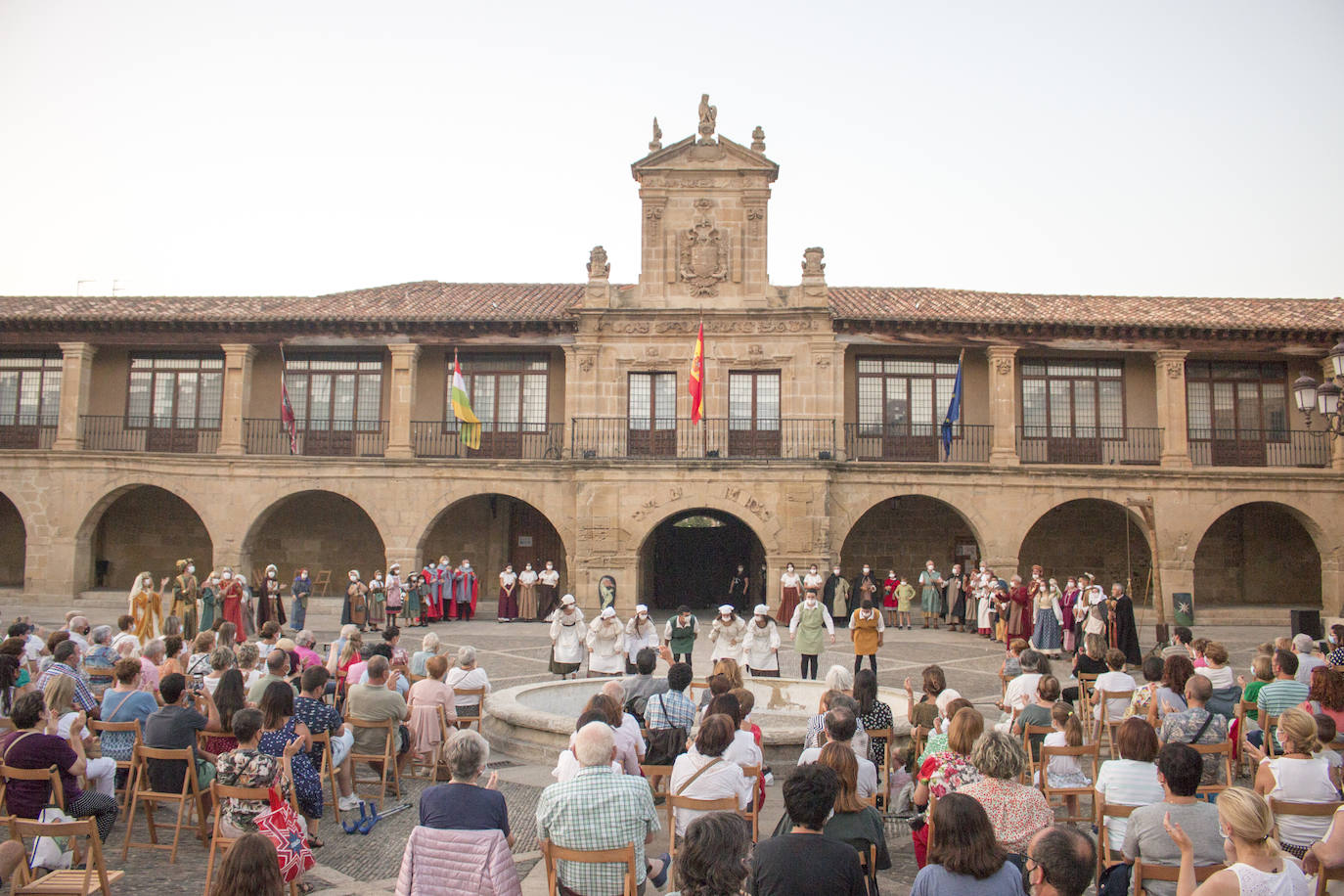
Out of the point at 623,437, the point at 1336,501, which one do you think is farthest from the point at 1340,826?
the point at 1336,501

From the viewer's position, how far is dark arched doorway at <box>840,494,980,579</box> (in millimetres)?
26625

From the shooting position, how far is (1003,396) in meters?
24.6

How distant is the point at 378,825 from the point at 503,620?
1661 cm

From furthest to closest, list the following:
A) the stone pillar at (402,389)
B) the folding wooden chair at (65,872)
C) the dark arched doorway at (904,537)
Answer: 1. the dark arched doorway at (904,537)
2. the stone pillar at (402,389)
3. the folding wooden chair at (65,872)

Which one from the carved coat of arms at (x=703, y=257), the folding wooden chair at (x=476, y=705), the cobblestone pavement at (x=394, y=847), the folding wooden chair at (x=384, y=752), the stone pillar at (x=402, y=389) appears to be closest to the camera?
the cobblestone pavement at (x=394, y=847)

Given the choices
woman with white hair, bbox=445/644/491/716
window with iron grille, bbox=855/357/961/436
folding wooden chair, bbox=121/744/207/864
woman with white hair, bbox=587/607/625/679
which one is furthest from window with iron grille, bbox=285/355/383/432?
folding wooden chair, bbox=121/744/207/864

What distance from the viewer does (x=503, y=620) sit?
2395 centimetres

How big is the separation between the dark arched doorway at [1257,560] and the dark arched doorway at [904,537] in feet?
20.5

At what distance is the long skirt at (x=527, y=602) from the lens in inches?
940

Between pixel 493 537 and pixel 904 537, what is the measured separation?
36.6ft

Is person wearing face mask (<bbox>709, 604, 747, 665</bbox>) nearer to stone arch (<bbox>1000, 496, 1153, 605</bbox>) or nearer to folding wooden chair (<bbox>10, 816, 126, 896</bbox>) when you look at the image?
folding wooden chair (<bbox>10, 816, 126, 896</bbox>)

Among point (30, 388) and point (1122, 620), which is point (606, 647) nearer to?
point (1122, 620)

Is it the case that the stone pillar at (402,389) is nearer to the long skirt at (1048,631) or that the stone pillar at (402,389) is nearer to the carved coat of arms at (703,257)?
the carved coat of arms at (703,257)

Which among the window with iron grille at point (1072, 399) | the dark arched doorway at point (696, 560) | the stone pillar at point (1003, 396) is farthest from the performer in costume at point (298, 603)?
the window with iron grille at point (1072, 399)
